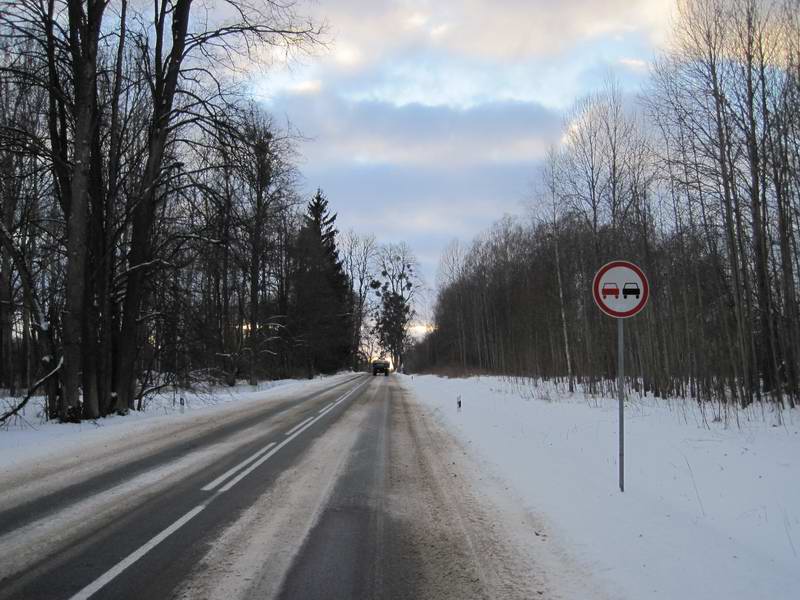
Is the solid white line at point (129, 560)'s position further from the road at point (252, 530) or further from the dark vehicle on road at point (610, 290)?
the dark vehicle on road at point (610, 290)

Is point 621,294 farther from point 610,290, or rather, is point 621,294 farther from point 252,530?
point 252,530

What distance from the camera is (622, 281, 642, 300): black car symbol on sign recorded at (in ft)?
23.4

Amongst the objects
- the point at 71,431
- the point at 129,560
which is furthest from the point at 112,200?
the point at 129,560

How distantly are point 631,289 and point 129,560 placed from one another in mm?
6159

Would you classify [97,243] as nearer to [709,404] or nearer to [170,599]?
[170,599]

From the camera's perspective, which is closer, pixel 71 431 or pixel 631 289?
pixel 631 289

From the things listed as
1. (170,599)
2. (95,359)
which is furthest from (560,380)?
(170,599)

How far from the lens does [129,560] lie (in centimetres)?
453

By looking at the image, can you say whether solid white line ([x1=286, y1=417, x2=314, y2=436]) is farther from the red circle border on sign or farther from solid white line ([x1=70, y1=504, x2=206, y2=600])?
Answer: the red circle border on sign

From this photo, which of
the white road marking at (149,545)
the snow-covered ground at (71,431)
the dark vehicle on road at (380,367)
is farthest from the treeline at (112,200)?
the dark vehicle on road at (380,367)

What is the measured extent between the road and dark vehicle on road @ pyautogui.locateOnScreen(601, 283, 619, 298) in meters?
3.06

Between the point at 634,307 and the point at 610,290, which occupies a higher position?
the point at 610,290

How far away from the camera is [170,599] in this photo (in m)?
3.84

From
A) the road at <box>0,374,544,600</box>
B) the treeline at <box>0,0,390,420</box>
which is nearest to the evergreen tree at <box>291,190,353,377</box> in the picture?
the treeline at <box>0,0,390,420</box>
